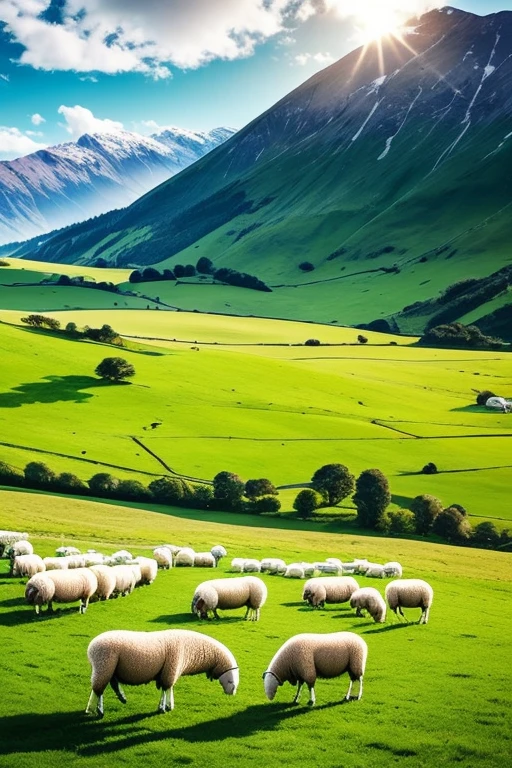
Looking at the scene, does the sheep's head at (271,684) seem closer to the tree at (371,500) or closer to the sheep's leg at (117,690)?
the sheep's leg at (117,690)

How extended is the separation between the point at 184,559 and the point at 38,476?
95.2ft

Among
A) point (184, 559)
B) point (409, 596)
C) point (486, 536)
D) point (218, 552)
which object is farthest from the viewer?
point (486, 536)

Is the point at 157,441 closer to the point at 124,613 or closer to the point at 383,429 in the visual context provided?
the point at 383,429

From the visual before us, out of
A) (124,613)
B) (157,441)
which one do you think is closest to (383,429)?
(157,441)

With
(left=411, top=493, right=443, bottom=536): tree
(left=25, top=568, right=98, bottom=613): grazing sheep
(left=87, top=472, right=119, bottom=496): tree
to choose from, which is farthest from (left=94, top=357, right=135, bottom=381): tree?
(left=25, top=568, right=98, bottom=613): grazing sheep

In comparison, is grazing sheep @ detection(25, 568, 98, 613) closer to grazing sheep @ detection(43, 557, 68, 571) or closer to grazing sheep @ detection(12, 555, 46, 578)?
grazing sheep @ detection(12, 555, 46, 578)

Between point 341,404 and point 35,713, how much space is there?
86.4m

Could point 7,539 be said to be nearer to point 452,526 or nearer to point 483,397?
point 452,526

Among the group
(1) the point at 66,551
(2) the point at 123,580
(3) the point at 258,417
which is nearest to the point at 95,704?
(2) the point at 123,580

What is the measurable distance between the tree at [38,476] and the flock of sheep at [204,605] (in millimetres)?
25991

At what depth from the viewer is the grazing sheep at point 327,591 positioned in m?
28.1

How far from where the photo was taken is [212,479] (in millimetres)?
69062

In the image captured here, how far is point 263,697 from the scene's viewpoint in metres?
18.3

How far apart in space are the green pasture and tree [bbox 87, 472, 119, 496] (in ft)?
8.77
